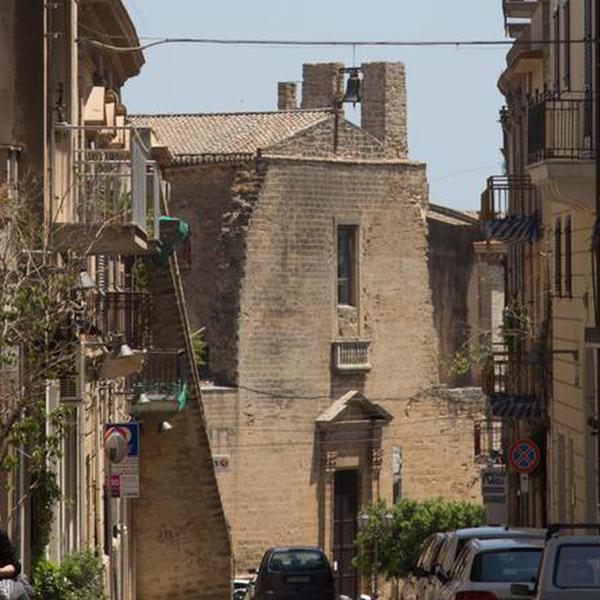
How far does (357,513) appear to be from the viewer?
61062 millimetres

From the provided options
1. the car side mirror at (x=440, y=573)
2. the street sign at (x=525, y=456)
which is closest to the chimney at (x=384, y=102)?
the street sign at (x=525, y=456)

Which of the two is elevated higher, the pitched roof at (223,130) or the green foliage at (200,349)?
Result: the pitched roof at (223,130)

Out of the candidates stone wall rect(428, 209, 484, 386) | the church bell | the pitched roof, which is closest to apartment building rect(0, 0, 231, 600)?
the pitched roof

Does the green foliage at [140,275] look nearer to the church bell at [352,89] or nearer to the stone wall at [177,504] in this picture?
the stone wall at [177,504]

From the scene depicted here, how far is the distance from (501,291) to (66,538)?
41.4 m

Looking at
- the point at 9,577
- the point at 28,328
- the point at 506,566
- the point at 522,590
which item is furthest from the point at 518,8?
the point at 9,577

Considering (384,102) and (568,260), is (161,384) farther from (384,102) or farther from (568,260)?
(384,102)

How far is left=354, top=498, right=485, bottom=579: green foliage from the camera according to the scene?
5484cm

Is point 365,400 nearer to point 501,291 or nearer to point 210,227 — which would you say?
point 210,227

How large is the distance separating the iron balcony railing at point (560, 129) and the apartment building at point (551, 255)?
19 millimetres

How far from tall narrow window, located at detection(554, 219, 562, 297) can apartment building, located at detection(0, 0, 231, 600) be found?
5490 millimetres

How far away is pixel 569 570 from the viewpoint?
59.2 feet

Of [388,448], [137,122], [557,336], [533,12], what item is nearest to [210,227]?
[137,122]

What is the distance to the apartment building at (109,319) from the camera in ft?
85.6
